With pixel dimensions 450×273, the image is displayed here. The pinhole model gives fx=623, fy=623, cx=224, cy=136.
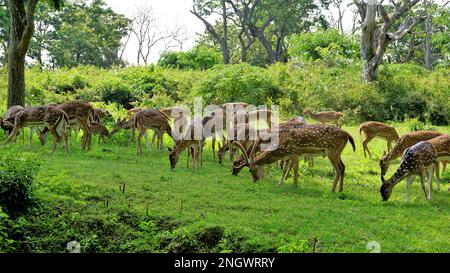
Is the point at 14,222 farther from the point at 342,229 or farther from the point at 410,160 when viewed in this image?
the point at 410,160

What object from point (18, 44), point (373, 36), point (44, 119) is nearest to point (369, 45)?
point (373, 36)

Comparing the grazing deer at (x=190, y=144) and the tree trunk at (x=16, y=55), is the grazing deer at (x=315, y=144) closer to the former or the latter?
the grazing deer at (x=190, y=144)

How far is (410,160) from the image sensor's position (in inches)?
446

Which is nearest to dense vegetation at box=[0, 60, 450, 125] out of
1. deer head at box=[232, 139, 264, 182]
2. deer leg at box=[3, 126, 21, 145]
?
deer leg at box=[3, 126, 21, 145]

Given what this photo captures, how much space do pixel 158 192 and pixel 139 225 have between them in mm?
1974

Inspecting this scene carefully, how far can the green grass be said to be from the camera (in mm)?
8961

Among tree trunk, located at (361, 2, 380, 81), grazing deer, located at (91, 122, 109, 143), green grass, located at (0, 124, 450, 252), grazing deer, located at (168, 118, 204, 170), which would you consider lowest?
green grass, located at (0, 124, 450, 252)

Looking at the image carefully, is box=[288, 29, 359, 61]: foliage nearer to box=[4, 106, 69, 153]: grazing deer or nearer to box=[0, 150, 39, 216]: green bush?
box=[4, 106, 69, 153]: grazing deer

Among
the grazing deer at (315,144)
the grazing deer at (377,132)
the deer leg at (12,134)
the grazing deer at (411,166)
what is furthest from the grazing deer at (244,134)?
the deer leg at (12,134)

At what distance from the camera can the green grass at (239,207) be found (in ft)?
29.4

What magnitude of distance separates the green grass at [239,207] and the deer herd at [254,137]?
0.43 m

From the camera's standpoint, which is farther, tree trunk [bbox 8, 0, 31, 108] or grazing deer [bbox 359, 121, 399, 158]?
tree trunk [bbox 8, 0, 31, 108]

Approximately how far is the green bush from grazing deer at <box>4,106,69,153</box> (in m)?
4.79

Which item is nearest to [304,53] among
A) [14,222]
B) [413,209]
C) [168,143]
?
[168,143]
